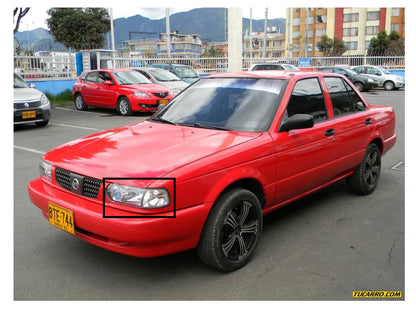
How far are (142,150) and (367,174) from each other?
10.5ft

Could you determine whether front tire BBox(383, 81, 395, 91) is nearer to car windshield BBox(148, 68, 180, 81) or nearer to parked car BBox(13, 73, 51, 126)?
car windshield BBox(148, 68, 180, 81)

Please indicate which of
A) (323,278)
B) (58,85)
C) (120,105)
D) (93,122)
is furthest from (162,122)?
(58,85)

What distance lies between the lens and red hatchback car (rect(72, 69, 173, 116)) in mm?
13680

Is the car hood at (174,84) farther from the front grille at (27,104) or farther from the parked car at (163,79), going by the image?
the front grille at (27,104)

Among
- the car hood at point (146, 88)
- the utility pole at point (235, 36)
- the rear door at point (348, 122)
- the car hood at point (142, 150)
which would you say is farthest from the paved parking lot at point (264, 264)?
the utility pole at point (235, 36)

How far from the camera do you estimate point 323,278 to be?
11.0 feet

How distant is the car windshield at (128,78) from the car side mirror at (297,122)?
11155 millimetres

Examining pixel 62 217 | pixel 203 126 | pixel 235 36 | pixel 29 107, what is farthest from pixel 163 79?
pixel 62 217

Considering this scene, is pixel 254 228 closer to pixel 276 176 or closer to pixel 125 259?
pixel 276 176

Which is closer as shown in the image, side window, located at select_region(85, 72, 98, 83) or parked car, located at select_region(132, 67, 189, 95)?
side window, located at select_region(85, 72, 98, 83)

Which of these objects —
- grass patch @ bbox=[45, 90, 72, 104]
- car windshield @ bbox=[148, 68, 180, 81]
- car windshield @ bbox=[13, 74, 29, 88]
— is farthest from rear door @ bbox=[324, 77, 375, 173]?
grass patch @ bbox=[45, 90, 72, 104]

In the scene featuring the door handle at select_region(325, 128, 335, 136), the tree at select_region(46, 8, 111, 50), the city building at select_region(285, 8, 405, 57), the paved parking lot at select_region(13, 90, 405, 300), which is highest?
the city building at select_region(285, 8, 405, 57)

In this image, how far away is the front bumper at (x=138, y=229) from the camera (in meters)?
2.95

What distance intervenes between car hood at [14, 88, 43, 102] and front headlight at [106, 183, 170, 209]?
8500mm
